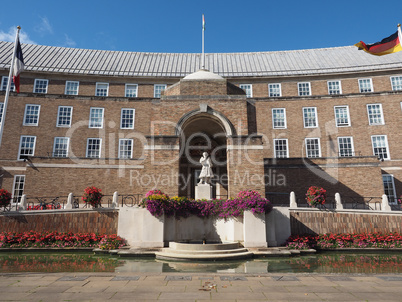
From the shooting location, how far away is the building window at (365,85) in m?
33.3

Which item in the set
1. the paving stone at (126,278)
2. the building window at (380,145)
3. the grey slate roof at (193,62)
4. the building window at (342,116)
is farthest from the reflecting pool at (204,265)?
the grey slate roof at (193,62)

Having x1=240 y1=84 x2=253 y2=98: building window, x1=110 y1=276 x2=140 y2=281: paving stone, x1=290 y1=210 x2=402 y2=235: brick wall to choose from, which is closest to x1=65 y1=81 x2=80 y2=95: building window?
x1=240 y1=84 x2=253 y2=98: building window

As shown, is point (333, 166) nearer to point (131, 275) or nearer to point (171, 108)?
point (171, 108)

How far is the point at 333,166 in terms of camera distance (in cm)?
2502

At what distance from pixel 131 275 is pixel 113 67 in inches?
1284

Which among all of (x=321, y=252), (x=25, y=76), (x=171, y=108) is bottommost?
(x=321, y=252)

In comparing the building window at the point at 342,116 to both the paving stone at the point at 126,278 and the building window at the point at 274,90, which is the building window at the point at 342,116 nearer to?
the building window at the point at 274,90

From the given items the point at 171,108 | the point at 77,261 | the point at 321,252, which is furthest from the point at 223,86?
the point at 77,261

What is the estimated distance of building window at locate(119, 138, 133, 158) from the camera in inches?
1232

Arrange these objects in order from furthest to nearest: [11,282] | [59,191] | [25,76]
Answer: [25,76] < [59,191] < [11,282]

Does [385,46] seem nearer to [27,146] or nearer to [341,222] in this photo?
[341,222]

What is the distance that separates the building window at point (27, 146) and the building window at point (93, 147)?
575 cm

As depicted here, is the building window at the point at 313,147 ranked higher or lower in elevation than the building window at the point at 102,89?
lower

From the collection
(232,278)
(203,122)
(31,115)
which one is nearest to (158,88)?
(31,115)
